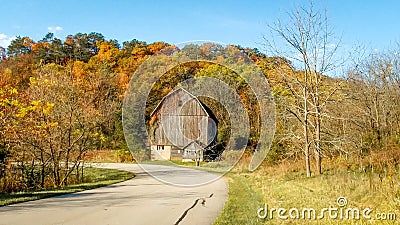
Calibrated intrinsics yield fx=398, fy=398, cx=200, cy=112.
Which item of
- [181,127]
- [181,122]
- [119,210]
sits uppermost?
[181,122]

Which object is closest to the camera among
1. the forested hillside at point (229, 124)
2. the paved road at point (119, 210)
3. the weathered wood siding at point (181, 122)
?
the paved road at point (119, 210)

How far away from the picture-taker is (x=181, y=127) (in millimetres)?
21391

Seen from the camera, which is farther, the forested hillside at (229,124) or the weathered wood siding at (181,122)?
the weathered wood siding at (181,122)

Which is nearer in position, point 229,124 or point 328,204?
point 328,204

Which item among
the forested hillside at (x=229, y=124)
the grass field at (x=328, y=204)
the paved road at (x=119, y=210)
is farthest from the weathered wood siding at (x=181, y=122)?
the grass field at (x=328, y=204)

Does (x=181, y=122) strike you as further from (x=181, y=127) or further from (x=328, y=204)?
(x=328, y=204)

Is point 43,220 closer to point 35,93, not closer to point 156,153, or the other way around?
point 35,93

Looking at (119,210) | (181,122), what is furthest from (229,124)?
(119,210)

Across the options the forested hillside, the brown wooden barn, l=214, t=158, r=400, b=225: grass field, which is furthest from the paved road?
the brown wooden barn

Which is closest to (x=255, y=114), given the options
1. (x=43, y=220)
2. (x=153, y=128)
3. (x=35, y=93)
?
(x=153, y=128)

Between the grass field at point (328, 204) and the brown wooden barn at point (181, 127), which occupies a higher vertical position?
the brown wooden barn at point (181, 127)

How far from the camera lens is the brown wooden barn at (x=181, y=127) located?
2004cm

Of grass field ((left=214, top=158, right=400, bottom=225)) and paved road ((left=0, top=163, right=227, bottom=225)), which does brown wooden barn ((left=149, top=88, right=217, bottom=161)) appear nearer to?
paved road ((left=0, top=163, right=227, bottom=225))

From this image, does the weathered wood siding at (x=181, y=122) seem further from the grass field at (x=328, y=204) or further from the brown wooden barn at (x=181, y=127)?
the grass field at (x=328, y=204)
